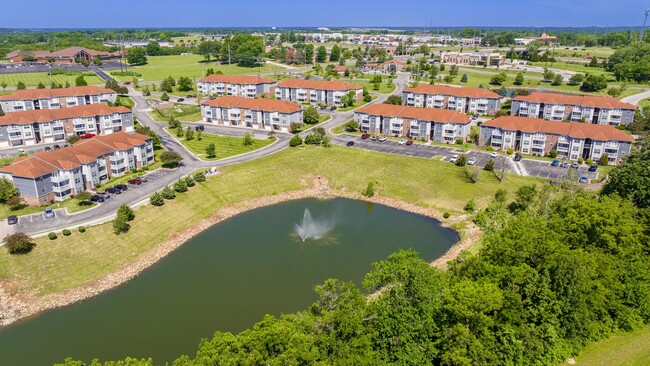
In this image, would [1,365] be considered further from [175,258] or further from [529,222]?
[529,222]

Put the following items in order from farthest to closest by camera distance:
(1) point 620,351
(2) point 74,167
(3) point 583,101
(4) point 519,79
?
(4) point 519,79 < (3) point 583,101 < (2) point 74,167 < (1) point 620,351

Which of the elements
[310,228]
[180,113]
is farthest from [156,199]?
[180,113]

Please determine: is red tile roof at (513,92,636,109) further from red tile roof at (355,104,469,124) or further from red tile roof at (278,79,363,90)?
red tile roof at (278,79,363,90)

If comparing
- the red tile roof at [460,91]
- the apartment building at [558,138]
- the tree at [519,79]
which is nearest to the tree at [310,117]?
the red tile roof at [460,91]

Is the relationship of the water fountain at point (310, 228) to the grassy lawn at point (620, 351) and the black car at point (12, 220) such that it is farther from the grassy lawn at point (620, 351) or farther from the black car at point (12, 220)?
the black car at point (12, 220)

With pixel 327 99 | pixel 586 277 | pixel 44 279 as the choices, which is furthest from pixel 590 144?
pixel 44 279

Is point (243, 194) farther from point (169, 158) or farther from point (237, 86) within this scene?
point (237, 86)
